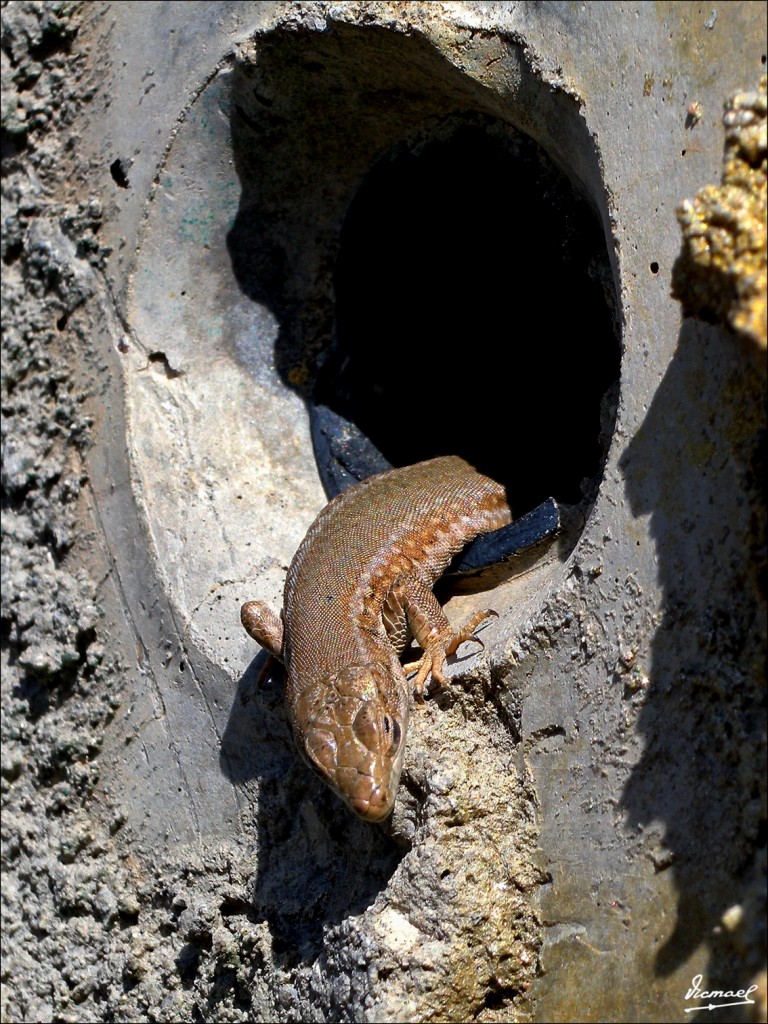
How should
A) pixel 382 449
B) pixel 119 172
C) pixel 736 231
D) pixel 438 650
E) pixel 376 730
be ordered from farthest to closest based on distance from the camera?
Result: pixel 382 449, pixel 119 172, pixel 438 650, pixel 376 730, pixel 736 231

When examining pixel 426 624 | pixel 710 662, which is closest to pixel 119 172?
pixel 426 624

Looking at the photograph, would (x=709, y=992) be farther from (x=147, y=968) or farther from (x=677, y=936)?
(x=147, y=968)

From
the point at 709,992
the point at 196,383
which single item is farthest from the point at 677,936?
the point at 196,383

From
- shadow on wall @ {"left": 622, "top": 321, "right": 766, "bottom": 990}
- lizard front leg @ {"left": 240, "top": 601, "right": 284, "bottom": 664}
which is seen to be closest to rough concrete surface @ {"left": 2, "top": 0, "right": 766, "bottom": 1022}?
shadow on wall @ {"left": 622, "top": 321, "right": 766, "bottom": 990}

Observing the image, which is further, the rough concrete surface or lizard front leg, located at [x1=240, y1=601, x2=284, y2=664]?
lizard front leg, located at [x1=240, y1=601, x2=284, y2=664]

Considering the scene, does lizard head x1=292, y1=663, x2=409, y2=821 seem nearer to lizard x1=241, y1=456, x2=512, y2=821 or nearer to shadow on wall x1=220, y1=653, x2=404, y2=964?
lizard x1=241, y1=456, x2=512, y2=821
